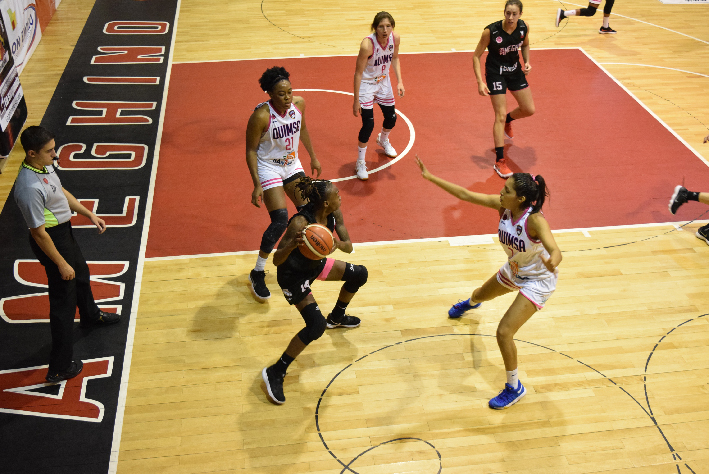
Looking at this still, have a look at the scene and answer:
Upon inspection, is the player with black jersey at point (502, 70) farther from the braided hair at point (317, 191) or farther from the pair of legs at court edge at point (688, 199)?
the braided hair at point (317, 191)

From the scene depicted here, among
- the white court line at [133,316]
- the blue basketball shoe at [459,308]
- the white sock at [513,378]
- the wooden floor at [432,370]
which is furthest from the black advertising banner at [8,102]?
the white sock at [513,378]

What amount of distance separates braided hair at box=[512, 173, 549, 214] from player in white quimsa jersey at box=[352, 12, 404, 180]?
3173 millimetres

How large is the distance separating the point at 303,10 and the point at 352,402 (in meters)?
9.57

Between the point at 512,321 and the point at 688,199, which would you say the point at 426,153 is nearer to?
the point at 688,199

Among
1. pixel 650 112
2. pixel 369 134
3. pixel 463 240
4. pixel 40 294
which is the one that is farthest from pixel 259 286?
pixel 650 112

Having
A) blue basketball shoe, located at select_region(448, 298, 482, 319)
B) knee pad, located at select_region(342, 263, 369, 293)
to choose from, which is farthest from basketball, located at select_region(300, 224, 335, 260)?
blue basketball shoe, located at select_region(448, 298, 482, 319)

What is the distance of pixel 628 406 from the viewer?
5.06 m

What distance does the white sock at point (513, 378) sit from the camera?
16.2ft

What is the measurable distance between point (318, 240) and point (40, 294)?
3190mm

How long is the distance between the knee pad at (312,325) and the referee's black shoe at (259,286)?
1.20 m

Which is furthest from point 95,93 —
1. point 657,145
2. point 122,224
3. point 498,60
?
point 657,145

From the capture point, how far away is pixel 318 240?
4.53 metres

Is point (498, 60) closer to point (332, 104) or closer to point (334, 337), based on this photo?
point (332, 104)

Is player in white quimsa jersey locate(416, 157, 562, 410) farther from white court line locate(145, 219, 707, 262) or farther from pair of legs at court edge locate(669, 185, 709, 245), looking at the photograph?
pair of legs at court edge locate(669, 185, 709, 245)
